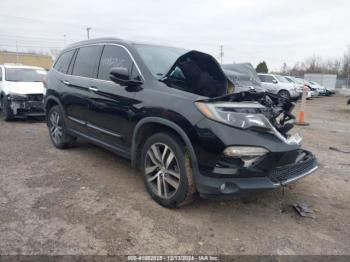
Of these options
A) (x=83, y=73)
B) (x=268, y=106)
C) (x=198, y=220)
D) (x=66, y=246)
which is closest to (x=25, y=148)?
(x=83, y=73)

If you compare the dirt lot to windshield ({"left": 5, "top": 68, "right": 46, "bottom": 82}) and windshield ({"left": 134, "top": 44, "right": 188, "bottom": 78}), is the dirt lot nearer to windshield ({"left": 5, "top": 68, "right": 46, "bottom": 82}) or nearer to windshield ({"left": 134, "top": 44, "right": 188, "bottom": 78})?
windshield ({"left": 134, "top": 44, "right": 188, "bottom": 78})

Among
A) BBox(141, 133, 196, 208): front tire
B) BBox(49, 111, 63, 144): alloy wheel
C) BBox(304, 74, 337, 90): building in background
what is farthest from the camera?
BBox(304, 74, 337, 90): building in background

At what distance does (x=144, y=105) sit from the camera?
11.3ft

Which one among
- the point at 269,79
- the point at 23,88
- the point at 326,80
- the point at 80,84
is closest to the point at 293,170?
the point at 80,84

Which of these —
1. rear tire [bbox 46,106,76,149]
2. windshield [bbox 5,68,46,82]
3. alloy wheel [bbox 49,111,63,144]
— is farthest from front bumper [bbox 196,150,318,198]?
windshield [bbox 5,68,46,82]

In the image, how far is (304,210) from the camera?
3426 millimetres

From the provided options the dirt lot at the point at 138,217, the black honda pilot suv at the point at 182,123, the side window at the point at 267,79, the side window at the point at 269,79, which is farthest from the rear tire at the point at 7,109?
the side window at the point at 269,79

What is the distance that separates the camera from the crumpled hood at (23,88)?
8.47m

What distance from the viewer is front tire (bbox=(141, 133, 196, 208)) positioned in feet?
10.1

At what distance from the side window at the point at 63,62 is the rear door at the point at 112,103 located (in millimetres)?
1206

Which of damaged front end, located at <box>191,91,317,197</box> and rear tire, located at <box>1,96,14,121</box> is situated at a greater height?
damaged front end, located at <box>191,91,317,197</box>

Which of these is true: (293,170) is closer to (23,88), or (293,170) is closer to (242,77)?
(242,77)

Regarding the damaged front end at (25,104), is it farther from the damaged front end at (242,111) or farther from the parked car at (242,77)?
the damaged front end at (242,111)

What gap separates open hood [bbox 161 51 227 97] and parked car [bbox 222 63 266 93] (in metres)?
0.18
